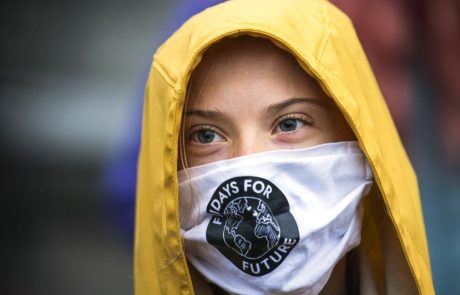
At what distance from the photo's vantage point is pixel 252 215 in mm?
2055

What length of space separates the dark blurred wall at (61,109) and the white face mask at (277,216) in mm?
3092

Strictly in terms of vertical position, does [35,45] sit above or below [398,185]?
above

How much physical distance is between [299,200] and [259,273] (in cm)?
21

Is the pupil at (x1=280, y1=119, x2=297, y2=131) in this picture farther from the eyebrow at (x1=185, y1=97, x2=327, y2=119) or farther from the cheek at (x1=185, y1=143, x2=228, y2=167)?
the cheek at (x1=185, y1=143, x2=228, y2=167)

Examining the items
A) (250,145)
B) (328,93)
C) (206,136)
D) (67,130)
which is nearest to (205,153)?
(206,136)

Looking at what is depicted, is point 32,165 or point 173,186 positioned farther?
point 32,165

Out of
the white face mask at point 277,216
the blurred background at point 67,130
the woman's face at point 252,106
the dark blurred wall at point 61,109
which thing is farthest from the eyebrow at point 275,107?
the dark blurred wall at point 61,109

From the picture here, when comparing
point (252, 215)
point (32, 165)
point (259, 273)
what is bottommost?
point (259, 273)

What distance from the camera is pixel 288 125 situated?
7.14 feet

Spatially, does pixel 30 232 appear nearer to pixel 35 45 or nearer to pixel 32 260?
pixel 32 260

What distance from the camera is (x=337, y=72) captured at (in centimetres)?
212

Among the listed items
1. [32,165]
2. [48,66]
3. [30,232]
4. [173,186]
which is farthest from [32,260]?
[173,186]

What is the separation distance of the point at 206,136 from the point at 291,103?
25cm

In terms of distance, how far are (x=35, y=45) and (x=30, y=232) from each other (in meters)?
1.30
